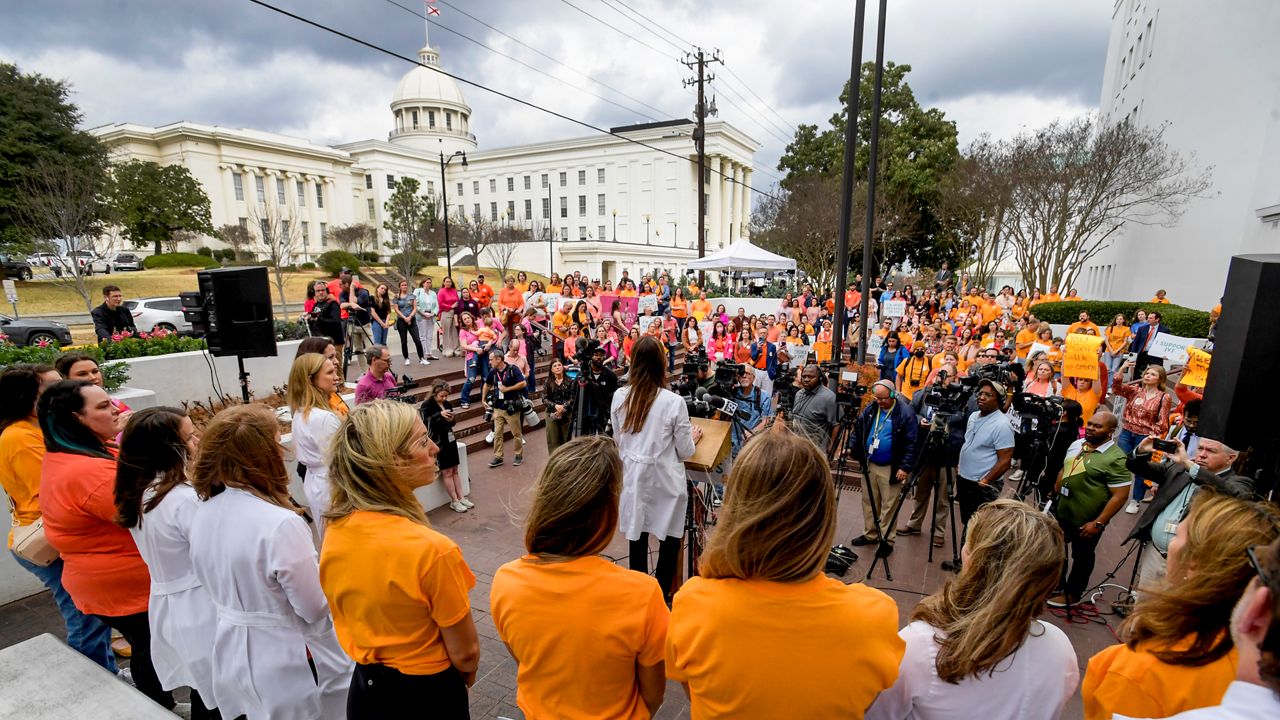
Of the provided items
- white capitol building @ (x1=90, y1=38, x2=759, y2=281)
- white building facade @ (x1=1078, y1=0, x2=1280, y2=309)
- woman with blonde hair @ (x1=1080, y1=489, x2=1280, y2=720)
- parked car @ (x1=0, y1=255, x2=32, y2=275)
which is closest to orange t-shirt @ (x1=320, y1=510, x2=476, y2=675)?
woman with blonde hair @ (x1=1080, y1=489, x2=1280, y2=720)

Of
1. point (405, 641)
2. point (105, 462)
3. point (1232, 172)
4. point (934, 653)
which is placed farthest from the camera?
point (1232, 172)

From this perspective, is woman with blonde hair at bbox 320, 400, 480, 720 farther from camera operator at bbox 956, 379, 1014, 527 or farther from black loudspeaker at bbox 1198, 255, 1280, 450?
camera operator at bbox 956, 379, 1014, 527

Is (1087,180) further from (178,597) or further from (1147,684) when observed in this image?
(178,597)

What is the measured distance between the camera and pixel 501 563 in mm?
5477

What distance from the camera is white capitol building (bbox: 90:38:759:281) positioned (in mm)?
57875

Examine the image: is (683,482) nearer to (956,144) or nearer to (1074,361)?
(1074,361)

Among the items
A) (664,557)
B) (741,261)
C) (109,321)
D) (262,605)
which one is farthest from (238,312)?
(741,261)

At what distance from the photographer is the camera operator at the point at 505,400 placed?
826cm

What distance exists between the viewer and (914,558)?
17.9 feet

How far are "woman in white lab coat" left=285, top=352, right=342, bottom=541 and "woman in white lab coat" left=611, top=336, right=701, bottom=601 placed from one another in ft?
7.10

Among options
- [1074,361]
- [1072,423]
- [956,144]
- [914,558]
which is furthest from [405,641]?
[956,144]

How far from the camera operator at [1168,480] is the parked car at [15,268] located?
42.9m

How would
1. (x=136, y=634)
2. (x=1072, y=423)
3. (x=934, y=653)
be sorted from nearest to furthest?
(x=934, y=653) < (x=136, y=634) < (x=1072, y=423)

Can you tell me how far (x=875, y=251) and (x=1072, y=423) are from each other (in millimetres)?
30280
